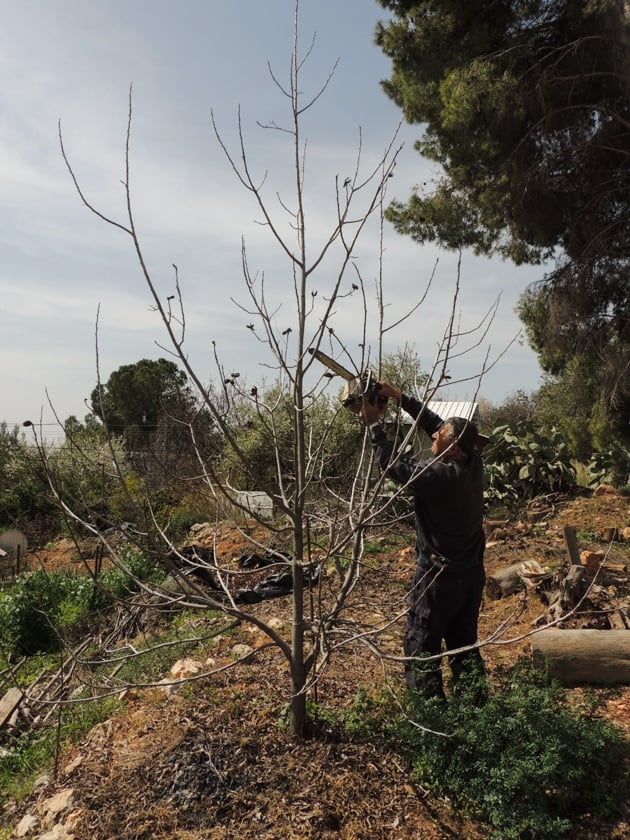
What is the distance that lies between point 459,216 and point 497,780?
10807 millimetres

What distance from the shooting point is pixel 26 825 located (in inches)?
114

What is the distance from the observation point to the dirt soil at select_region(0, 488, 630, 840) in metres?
2.49

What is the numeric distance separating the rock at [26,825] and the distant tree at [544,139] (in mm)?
8954

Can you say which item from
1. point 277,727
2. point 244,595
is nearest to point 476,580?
point 277,727

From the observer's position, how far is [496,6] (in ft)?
33.4

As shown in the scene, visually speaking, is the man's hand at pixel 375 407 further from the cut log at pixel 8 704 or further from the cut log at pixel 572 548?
the cut log at pixel 8 704

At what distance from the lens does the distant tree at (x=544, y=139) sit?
967 centimetres

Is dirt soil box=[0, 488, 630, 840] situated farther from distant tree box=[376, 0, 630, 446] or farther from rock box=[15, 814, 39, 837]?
distant tree box=[376, 0, 630, 446]

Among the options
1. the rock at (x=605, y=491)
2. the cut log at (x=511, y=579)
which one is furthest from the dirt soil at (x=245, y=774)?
the rock at (x=605, y=491)

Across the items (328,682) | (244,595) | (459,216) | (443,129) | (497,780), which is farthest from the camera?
(459,216)

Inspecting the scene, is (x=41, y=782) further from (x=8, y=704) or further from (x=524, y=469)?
(x=524, y=469)

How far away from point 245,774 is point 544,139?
11.0 m

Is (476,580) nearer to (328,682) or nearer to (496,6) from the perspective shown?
(328,682)

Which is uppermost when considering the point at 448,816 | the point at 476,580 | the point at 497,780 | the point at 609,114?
the point at 609,114
